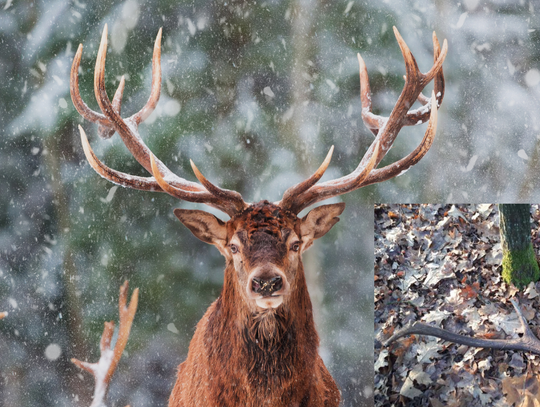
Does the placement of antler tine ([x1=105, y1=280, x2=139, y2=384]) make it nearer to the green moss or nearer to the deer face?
the deer face

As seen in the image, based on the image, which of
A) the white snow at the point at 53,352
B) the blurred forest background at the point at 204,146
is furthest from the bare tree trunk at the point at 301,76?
the white snow at the point at 53,352

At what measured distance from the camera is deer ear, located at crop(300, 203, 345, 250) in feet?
9.31

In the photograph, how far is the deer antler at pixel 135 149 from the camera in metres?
2.77

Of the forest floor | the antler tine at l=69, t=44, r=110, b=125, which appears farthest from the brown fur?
the antler tine at l=69, t=44, r=110, b=125

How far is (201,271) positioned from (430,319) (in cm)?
130

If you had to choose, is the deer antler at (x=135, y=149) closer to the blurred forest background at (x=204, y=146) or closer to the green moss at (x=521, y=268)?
the blurred forest background at (x=204, y=146)

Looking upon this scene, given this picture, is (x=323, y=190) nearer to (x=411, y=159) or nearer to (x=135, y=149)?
(x=411, y=159)

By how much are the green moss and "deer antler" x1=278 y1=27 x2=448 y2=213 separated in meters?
0.92

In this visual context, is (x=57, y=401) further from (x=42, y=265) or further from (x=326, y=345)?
(x=326, y=345)

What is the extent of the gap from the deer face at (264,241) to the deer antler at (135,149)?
0.08m

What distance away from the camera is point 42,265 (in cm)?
341

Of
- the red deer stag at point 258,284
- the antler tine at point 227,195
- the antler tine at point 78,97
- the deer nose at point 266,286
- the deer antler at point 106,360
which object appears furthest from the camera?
the deer antler at point 106,360

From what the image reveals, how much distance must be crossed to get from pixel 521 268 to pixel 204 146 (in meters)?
1.89

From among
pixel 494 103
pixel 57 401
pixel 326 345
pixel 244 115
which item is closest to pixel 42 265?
pixel 57 401
